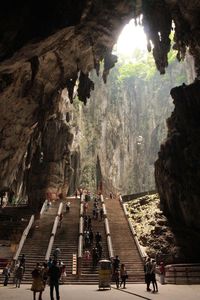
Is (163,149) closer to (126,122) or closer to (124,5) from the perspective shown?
(124,5)

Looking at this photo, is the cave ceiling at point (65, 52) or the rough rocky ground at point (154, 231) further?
the rough rocky ground at point (154, 231)

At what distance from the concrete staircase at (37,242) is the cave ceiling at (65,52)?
14.4 feet

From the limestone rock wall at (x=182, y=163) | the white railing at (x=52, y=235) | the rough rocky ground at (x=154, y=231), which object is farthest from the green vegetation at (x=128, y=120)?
the limestone rock wall at (x=182, y=163)

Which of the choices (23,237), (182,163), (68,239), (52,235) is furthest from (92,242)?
(182,163)

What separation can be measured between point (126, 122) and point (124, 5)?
42.6 metres

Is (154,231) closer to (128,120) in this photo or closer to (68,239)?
(68,239)

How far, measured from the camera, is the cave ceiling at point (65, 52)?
14477mm

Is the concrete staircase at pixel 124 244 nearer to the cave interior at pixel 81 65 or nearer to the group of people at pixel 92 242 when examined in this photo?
the group of people at pixel 92 242

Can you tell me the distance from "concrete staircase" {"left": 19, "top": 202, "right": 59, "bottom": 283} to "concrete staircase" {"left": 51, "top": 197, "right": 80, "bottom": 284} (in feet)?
2.73

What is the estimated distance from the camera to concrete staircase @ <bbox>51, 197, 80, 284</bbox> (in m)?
19.6

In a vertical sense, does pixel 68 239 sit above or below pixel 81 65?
below

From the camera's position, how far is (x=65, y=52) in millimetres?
20156

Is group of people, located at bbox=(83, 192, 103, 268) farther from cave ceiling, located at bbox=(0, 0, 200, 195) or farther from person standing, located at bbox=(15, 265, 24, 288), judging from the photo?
cave ceiling, located at bbox=(0, 0, 200, 195)

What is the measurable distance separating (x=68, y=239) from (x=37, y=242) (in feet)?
7.05
